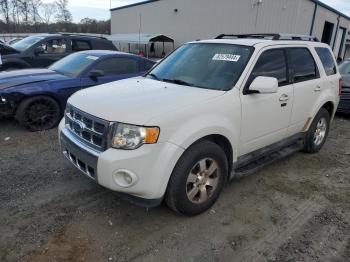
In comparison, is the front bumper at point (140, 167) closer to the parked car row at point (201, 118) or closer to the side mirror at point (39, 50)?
the parked car row at point (201, 118)

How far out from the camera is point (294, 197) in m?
Result: 4.02

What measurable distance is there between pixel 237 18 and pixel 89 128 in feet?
66.9

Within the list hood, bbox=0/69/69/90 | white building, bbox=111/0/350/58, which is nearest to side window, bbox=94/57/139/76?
hood, bbox=0/69/69/90

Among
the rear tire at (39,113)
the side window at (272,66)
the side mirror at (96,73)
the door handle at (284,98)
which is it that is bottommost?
the rear tire at (39,113)

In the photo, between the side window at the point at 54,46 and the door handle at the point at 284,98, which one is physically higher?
the side window at the point at 54,46

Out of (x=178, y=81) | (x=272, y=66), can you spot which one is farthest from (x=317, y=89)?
(x=178, y=81)

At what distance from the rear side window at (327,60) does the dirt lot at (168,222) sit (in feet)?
5.67

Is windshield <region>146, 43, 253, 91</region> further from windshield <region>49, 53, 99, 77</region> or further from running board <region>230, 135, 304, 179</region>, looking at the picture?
windshield <region>49, 53, 99, 77</region>

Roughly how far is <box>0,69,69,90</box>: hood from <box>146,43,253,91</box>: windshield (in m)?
2.75

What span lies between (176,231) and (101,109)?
55.4 inches

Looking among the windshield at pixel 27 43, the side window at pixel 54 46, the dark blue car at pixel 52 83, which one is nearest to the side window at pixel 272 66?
the dark blue car at pixel 52 83

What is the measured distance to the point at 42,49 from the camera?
31.2 feet

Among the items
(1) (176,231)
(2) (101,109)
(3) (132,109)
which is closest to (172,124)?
(3) (132,109)

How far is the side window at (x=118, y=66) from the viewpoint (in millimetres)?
6883
